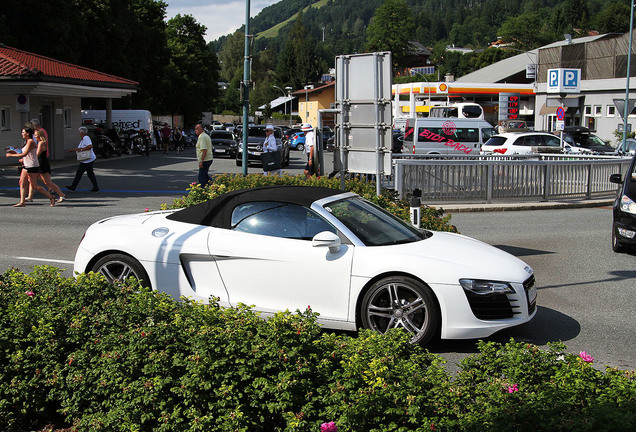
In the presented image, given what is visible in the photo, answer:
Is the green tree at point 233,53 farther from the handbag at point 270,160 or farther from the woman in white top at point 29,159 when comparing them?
the woman in white top at point 29,159

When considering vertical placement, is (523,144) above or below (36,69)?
below

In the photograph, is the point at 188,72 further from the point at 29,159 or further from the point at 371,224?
the point at 371,224

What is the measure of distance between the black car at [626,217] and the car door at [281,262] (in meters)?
6.82

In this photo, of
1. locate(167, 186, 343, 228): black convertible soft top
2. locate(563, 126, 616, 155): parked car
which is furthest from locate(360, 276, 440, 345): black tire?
locate(563, 126, 616, 155): parked car

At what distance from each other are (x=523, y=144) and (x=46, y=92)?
20.8 metres

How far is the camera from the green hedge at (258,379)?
3607 millimetres

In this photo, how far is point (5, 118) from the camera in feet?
101

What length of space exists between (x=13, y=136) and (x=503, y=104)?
30.5 metres

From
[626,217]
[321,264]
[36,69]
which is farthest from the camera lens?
[36,69]

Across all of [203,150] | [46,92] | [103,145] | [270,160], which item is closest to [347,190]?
[270,160]

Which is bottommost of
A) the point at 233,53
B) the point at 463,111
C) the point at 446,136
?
the point at 446,136

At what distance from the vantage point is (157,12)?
61.6 meters

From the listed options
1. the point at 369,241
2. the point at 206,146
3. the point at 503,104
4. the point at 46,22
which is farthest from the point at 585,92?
the point at 369,241

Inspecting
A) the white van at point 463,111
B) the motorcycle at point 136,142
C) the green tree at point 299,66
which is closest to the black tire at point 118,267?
the motorcycle at point 136,142
